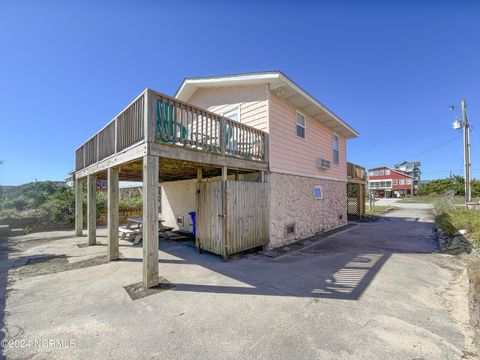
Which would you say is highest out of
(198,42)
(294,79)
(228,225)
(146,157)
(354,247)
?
(198,42)

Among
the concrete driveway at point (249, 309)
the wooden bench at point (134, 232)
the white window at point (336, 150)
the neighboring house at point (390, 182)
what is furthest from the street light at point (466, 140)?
the neighboring house at point (390, 182)

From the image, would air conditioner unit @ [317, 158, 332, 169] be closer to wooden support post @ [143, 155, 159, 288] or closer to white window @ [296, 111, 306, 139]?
white window @ [296, 111, 306, 139]

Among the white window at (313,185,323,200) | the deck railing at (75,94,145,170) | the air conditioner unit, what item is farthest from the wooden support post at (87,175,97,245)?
the air conditioner unit

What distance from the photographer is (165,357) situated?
2.27 metres

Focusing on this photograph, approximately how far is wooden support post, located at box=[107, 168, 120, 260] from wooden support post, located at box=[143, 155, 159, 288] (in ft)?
7.14

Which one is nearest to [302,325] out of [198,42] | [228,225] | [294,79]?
[228,225]

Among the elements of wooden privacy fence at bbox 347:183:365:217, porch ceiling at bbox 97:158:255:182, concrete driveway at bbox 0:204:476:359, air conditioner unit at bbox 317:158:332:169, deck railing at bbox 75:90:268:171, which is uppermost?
deck railing at bbox 75:90:268:171

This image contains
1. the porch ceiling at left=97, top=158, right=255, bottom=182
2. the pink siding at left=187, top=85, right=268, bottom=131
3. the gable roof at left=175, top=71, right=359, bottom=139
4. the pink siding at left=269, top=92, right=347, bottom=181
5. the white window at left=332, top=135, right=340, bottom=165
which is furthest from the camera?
the white window at left=332, top=135, right=340, bottom=165

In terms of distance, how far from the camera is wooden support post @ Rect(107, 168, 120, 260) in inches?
219

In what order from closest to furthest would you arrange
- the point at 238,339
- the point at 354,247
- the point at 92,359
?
the point at 92,359
the point at 238,339
the point at 354,247

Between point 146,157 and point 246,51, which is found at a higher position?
point 246,51

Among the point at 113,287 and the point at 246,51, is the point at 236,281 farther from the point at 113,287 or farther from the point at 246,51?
the point at 246,51

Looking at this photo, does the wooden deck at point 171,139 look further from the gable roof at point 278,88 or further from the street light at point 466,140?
the street light at point 466,140

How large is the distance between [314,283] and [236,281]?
159cm
